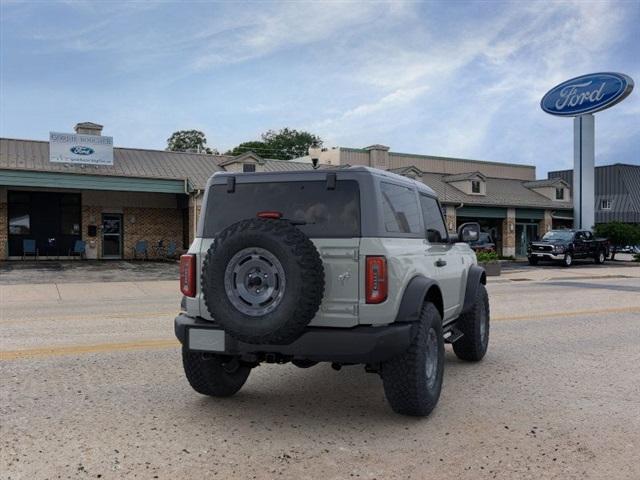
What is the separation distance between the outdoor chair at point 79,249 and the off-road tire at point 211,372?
81.5ft

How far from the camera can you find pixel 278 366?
21.9ft

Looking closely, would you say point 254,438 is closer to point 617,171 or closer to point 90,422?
point 90,422

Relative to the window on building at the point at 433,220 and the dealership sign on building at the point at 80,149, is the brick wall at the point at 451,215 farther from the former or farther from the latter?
the window on building at the point at 433,220

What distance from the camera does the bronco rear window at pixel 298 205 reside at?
4609 mm

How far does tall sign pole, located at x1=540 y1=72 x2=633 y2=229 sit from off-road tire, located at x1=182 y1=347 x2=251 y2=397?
34479 mm

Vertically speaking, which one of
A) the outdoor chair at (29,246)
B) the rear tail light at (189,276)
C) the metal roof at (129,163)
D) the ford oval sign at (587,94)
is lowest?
the outdoor chair at (29,246)

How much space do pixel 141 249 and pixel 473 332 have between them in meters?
24.9

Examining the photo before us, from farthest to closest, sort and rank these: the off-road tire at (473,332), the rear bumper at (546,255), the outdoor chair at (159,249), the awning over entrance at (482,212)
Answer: the awning over entrance at (482,212)
the outdoor chair at (159,249)
the rear bumper at (546,255)
the off-road tire at (473,332)

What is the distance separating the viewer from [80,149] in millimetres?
26719

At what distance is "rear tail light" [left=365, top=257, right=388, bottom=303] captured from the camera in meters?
4.43

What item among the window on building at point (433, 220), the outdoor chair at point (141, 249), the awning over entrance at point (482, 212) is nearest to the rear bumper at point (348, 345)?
the window on building at point (433, 220)

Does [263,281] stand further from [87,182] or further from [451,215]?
[451,215]

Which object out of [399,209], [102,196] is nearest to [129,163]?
[102,196]

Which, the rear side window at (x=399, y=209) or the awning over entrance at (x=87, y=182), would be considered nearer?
the rear side window at (x=399, y=209)
